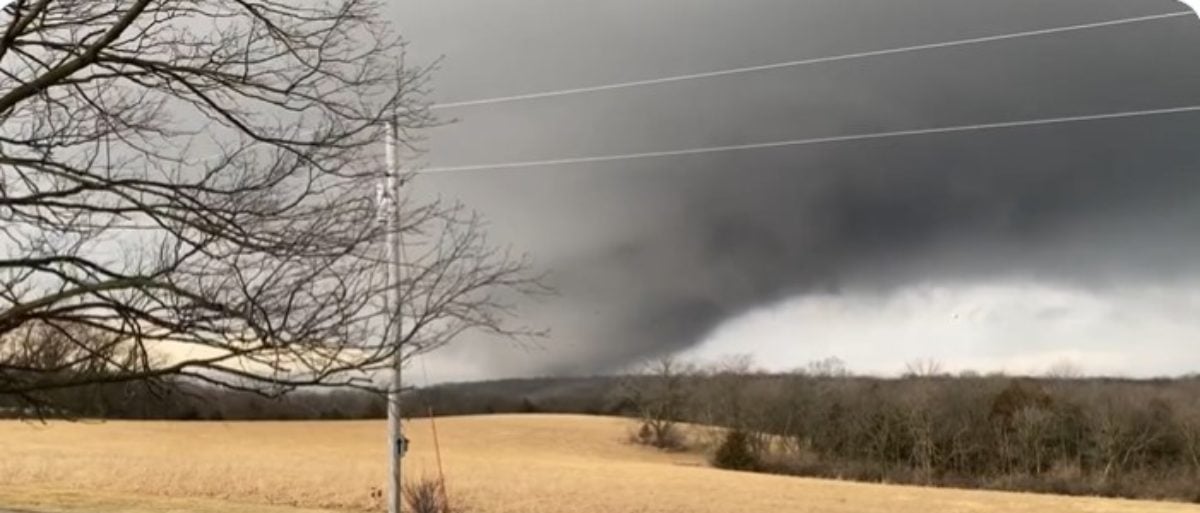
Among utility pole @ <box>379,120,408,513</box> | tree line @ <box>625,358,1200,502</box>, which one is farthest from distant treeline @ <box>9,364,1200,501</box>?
utility pole @ <box>379,120,408,513</box>

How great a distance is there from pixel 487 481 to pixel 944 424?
1241 cm

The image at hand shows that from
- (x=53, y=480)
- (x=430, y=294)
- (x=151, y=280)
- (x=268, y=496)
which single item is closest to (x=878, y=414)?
(x=268, y=496)

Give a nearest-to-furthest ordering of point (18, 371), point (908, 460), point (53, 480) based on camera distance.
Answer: point (18, 371) → point (908, 460) → point (53, 480)

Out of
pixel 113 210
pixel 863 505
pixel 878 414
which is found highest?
pixel 113 210

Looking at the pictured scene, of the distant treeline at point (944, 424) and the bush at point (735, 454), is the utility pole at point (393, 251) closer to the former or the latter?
the distant treeline at point (944, 424)

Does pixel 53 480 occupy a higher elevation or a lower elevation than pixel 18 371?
lower

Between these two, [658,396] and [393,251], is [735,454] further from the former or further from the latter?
[393,251]

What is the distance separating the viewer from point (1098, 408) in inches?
934

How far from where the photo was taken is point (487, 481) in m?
32.0

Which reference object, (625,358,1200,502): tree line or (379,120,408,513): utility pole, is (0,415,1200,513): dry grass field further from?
(379,120,408,513): utility pole

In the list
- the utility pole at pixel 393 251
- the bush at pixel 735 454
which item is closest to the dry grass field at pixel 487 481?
the bush at pixel 735 454

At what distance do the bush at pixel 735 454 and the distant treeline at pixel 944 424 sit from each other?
0.10 metres

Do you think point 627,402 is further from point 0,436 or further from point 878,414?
point 0,436

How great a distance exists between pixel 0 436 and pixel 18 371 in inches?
1382
